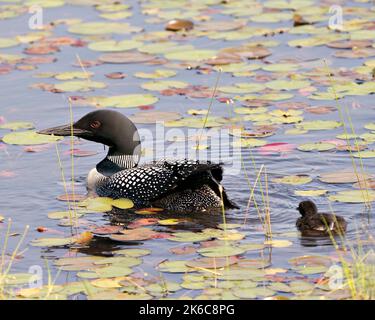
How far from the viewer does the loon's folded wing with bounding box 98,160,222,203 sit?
910 centimetres

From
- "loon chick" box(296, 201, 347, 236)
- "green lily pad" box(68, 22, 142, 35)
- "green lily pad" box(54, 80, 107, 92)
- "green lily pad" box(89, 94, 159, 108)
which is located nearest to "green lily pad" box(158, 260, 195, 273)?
"loon chick" box(296, 201, 347, 236)

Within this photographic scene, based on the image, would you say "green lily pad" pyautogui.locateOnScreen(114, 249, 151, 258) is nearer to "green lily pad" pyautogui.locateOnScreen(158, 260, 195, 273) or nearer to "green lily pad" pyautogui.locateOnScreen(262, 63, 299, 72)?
"green lily pad" pyautogui.locateOnScreen(158, 260, 195, 273)

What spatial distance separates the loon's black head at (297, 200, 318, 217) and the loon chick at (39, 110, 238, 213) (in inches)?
25.5

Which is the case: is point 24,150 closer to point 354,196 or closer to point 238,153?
point 238,153

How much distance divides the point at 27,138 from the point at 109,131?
1091mm

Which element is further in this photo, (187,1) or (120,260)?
(187,1)

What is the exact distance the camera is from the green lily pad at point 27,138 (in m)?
10.5

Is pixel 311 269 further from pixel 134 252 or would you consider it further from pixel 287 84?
pixel 287 84

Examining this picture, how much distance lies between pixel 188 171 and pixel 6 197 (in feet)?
5.10

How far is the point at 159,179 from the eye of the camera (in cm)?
926

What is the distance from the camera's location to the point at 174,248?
319 inches

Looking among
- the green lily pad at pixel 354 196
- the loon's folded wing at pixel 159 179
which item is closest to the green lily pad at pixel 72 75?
the loon's folded wing at pixel 159 179
